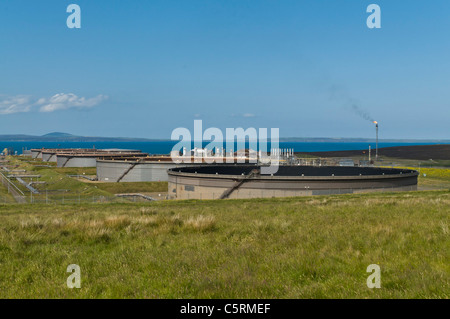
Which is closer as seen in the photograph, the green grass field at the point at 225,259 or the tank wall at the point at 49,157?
the green grass field at the point at 225,259

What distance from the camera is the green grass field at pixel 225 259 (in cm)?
715

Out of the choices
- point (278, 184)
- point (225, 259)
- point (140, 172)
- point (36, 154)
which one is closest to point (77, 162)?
point (140, 172)

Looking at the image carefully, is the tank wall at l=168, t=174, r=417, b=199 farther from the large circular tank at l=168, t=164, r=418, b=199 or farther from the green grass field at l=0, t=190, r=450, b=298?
the green grass field at l=0, t=190, r=450, b=298

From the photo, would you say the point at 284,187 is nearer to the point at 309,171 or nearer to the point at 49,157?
the point at 309,171

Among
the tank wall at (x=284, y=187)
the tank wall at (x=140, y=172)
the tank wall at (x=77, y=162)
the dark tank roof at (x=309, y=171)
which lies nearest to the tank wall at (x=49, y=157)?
the tank wall at (x=77, y=162)

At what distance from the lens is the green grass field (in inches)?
281

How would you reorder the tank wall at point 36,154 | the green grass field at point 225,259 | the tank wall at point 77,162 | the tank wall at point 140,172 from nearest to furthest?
1. the green grass field at point 225,259
2. the tank wall at point 140,172
3. the tank wall at point 77,162
4. the tank wall at point 36,154

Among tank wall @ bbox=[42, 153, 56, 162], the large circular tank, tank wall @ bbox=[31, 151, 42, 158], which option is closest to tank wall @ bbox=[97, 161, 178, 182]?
the large circular tank

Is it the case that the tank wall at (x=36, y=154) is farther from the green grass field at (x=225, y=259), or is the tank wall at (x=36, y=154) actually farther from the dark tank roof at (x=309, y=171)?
the green grass field at (x=225, y=259)
